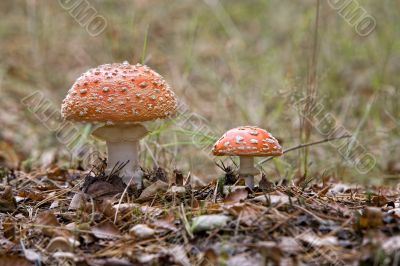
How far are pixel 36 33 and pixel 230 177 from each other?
722 cm

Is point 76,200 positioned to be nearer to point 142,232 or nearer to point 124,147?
point 124,147

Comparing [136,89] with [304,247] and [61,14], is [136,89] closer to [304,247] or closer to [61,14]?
[304,247]

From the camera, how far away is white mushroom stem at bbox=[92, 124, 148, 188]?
13.0ft

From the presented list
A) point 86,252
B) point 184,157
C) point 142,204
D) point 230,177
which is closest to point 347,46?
point 184,157

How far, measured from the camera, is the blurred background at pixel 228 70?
20.1ft

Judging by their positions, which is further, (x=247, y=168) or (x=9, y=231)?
(x=247, y=168)

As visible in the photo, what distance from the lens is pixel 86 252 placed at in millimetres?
3008

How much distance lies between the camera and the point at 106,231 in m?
3.19

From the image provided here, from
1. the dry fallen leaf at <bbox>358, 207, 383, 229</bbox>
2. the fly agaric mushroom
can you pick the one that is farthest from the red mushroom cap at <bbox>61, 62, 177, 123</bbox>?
the dry fallen leaf at <bbox>358, 207, 383, 229</bbox>

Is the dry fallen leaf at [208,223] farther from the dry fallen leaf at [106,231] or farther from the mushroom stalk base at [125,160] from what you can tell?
the mushroom stalk base at [125,160]

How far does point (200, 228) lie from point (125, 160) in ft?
4.12

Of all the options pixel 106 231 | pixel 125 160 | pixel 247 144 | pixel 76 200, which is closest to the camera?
pixel 106 231

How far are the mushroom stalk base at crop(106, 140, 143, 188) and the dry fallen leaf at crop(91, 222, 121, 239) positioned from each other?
0.82 m

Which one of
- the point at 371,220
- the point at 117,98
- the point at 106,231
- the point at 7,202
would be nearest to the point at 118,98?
the point at 117,98
